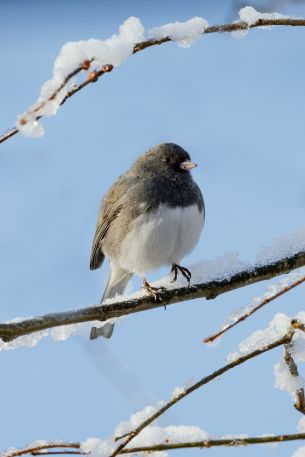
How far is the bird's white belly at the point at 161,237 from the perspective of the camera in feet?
A: 9.87

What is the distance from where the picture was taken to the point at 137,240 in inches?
121

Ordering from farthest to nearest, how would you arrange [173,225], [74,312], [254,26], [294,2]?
1. [173,225]
2. [74,312]
3. [294,2]
4. [254,26]

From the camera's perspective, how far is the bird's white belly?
3.01 meters

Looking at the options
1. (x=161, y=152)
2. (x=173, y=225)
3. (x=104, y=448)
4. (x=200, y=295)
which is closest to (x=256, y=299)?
(x=104, y=448)

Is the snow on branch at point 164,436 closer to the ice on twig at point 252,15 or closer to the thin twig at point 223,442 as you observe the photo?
the thin twig at point 223,442

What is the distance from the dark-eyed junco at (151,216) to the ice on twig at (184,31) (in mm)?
1769

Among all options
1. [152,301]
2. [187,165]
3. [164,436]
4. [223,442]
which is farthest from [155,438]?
[187,165]

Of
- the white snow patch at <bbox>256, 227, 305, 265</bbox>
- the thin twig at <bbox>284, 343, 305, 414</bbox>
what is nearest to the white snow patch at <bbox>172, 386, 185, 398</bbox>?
the thin twig at <bbox>284, 343, 305, 414</bbox>

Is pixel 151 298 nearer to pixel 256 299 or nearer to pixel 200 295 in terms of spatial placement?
pixel 200 295

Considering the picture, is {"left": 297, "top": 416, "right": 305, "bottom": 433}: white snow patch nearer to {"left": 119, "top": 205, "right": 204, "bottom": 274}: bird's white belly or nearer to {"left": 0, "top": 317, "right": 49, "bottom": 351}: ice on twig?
{"left": 0, "top": 317, "right": 49, "bottom": 351}: ice on twig

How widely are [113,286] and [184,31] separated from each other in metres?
2.46

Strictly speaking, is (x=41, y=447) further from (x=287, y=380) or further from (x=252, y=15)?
(x=252, y=15)

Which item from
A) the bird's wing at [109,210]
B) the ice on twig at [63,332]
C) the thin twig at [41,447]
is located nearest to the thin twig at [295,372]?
the thin twig at [41,447]

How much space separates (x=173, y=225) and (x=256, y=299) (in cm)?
170
